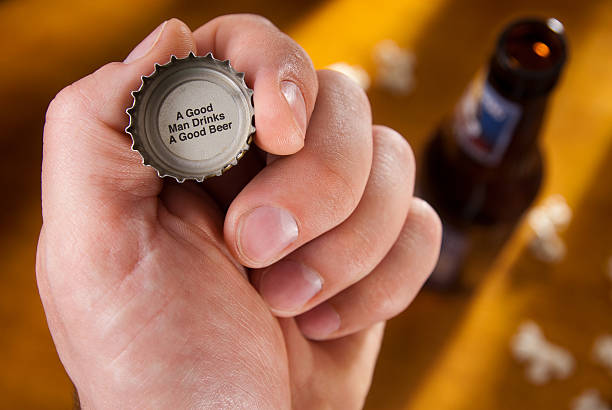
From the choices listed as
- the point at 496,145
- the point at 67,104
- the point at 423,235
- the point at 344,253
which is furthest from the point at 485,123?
the point at 67,104

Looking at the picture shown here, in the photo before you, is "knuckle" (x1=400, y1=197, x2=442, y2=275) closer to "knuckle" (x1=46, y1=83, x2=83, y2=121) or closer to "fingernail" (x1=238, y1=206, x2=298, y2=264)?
"fingernail" (x1=238, y1=206, x2=298, y2=264)

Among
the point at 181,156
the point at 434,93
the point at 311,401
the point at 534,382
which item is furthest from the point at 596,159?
the point at 181,156

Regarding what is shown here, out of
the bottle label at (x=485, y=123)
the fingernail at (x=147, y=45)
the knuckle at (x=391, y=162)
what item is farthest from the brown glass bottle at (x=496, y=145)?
the fingernail at (x=147, y=45)

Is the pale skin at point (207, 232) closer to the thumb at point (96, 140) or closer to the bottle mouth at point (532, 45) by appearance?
the thumb at point (96, 140)

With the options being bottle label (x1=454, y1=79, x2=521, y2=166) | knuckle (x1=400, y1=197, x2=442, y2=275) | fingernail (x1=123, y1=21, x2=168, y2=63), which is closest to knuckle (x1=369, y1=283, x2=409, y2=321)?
knuckle (x1=400, y1=197, x2=442, y2=275)

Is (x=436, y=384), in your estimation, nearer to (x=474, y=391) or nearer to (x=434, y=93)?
(x=474, y=391)
